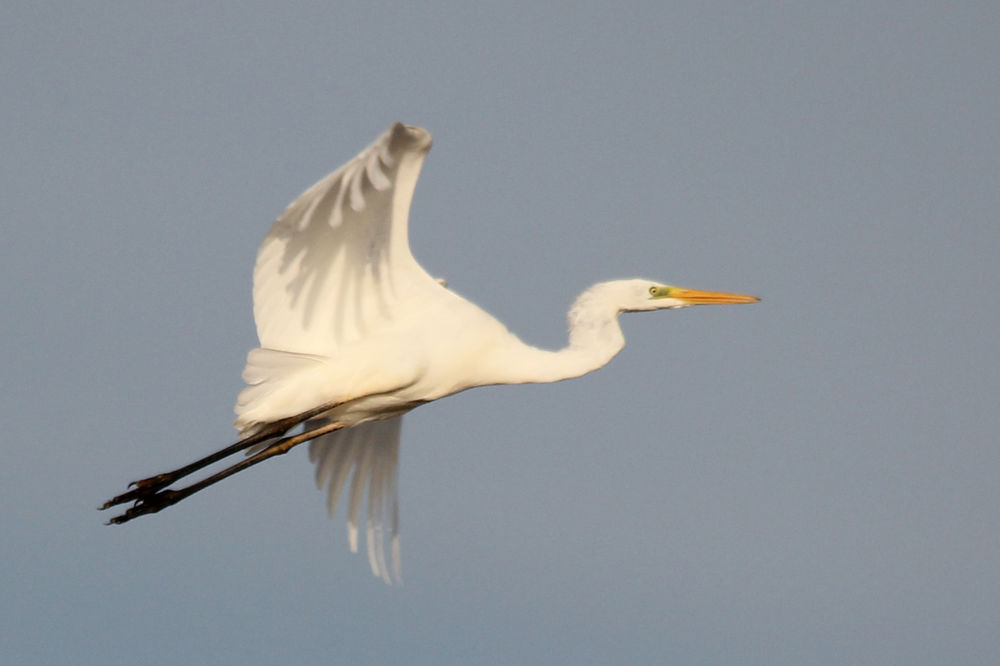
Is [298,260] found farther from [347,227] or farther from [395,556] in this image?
[395,556]

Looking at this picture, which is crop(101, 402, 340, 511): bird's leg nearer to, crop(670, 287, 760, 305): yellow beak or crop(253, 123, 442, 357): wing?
crop(253, 123, 442, 357): wing

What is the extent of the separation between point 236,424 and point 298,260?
58.3 inches

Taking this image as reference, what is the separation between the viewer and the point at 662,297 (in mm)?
14688

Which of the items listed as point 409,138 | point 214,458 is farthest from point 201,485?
point 409,138

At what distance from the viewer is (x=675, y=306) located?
1480 cm

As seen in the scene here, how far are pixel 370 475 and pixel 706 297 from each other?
3469mm

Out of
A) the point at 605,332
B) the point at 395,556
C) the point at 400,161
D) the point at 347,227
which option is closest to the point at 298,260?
the point at 347,227

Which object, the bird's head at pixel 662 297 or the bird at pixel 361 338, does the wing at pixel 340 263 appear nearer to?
the bird at pixel 361 338

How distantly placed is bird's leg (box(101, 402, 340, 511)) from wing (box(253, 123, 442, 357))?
532mm

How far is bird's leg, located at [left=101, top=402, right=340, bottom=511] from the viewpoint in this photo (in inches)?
539

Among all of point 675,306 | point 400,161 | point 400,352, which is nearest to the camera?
point 400,161

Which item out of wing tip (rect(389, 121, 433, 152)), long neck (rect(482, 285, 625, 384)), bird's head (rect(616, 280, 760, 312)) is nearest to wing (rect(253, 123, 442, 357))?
wing tip (rect(389, 121, 433, 152))

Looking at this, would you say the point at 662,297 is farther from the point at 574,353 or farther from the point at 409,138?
the point at 409,138

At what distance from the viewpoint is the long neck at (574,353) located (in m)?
13.9
